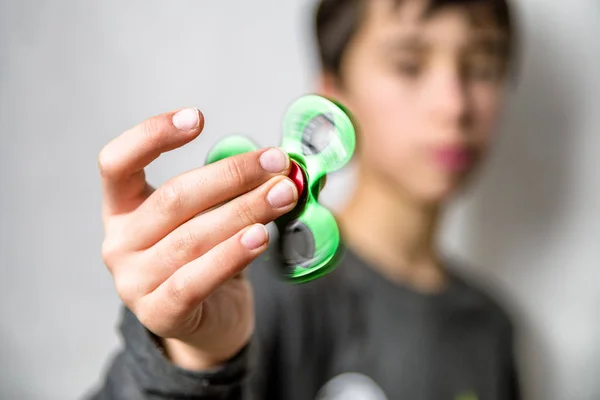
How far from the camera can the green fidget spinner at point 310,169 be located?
33 cm

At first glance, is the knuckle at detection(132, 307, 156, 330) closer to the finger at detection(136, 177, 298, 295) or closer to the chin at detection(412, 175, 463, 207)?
the finger at detection(136, 177, 298, 295)

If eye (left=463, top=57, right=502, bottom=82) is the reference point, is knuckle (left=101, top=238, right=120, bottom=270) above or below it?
above

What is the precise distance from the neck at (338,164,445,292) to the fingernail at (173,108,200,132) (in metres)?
0.43

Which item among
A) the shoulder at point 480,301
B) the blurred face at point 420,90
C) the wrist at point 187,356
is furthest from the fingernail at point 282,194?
the shoulder at point 480,301

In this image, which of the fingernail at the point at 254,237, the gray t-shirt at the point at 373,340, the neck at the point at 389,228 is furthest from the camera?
the neck at the point at 389,228

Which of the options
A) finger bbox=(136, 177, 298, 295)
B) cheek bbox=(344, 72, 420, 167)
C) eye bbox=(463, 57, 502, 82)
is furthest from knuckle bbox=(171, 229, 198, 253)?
eye bbox=(463, 57, 502, 82)

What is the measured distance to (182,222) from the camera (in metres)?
0.33

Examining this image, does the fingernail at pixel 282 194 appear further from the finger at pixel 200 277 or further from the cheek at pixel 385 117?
the cheek at pixel 385 117

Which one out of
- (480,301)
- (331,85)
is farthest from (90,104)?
(480,301)

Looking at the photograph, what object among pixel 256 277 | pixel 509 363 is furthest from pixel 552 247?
pixel 256 277

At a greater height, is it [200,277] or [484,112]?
[200,277]

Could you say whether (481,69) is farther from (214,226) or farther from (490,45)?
(214,226)

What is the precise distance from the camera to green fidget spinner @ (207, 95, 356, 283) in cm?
33

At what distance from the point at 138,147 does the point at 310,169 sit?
0.33ft
